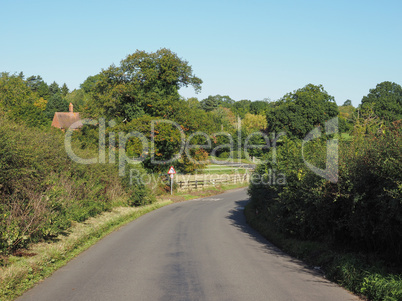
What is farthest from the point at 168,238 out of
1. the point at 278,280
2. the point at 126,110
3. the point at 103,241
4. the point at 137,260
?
the point at 126,110

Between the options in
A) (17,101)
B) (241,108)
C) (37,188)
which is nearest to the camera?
(37,188)

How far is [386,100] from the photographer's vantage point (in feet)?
202

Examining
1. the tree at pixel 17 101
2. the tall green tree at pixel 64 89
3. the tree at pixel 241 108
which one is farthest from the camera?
the tall green tree at pixel 64 89

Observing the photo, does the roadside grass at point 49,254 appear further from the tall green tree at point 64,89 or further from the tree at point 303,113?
the tall green tree at point 64,89

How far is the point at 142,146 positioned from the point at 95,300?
31.4 m

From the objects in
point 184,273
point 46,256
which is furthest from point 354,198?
point 46,256

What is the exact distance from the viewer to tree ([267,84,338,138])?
207 feet

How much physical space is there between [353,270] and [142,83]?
38014mm

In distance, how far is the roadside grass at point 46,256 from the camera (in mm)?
8245

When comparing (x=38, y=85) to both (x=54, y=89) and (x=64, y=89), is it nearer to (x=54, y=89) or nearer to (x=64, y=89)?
(x=54, y=89)

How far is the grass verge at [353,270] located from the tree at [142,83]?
1199 inches

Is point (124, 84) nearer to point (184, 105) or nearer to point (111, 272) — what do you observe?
point (184, 105)

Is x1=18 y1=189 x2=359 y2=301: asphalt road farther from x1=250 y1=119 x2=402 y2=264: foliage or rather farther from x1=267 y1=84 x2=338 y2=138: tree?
x1=267 y1=84 x2=338 y2=138: tree

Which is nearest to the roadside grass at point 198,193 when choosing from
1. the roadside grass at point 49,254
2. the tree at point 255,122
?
the roadside grass at point 49,254
